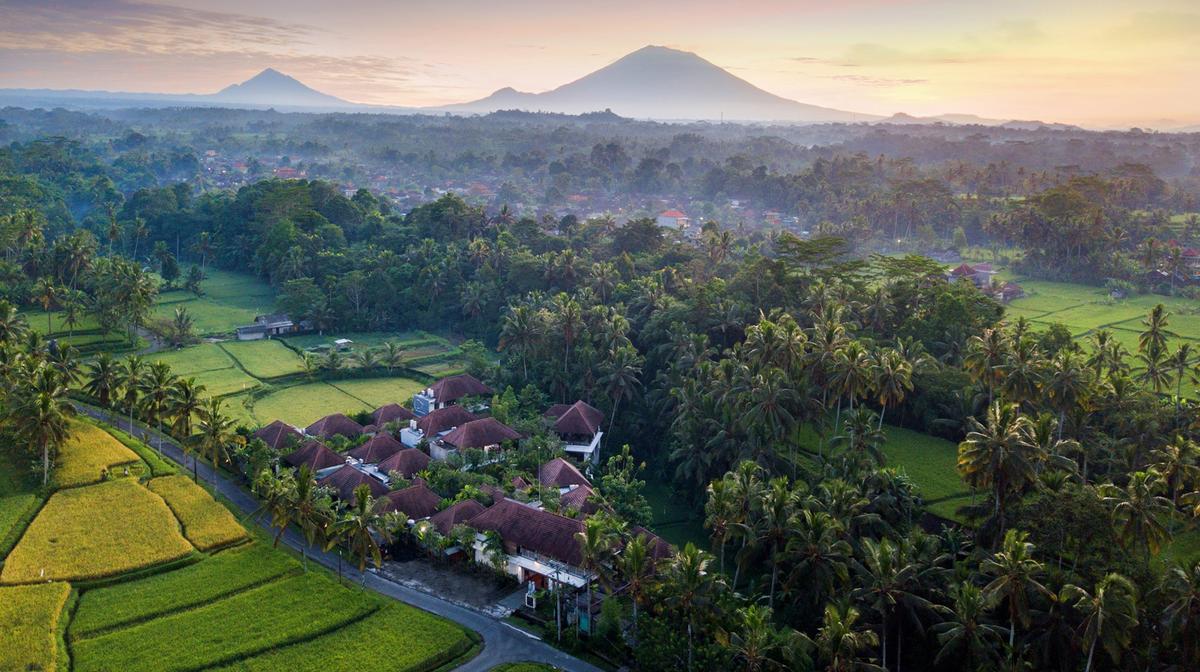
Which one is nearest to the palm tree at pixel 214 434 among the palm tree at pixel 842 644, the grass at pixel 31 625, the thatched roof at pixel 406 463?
the thatched roof at pixel 406 463

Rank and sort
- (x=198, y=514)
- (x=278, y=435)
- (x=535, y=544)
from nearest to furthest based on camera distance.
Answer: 1. (x=535, y=544)
2. (x=198, y=514)
3. (x=278, y=435)

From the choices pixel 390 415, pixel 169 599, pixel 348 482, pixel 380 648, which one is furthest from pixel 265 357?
pixel 380 648

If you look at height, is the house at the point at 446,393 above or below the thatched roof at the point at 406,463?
above

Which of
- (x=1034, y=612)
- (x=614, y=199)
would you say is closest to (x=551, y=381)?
(x=1034, y=612)

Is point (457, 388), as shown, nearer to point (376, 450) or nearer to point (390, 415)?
point (390, 415)

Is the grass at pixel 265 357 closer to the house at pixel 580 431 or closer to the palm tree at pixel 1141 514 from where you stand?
the house at pixel 580 431

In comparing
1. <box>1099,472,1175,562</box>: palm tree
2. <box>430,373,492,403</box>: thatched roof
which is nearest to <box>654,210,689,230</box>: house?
<box>430,373,492,403</box>: thatched roof

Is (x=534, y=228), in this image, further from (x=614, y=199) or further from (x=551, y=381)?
(x=614, y=199)

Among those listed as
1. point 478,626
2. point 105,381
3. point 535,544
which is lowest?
point 478,626
